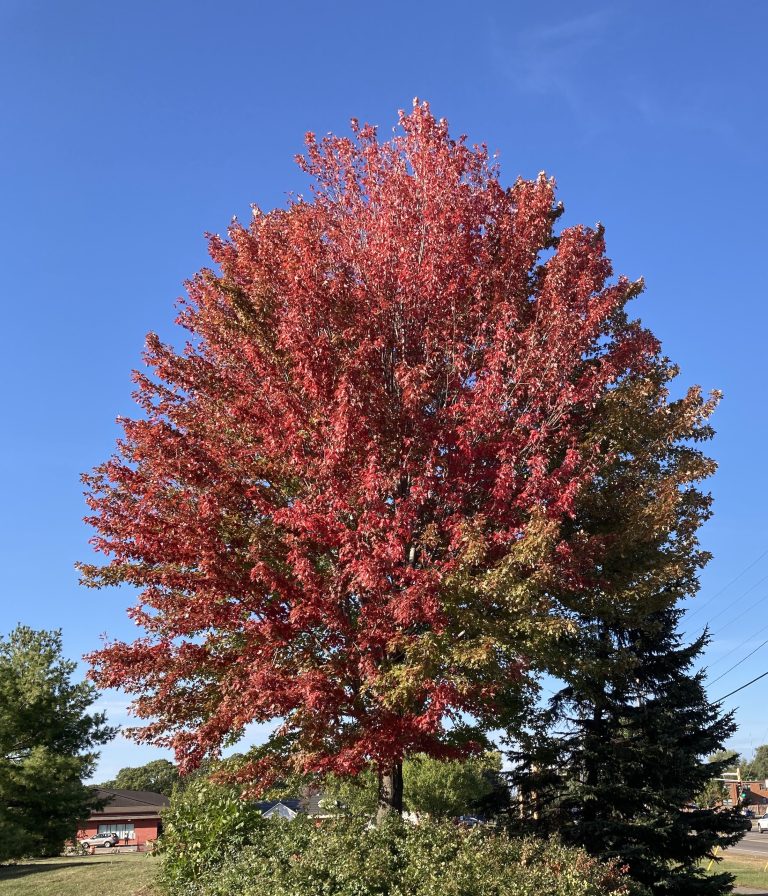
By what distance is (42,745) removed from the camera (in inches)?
1363

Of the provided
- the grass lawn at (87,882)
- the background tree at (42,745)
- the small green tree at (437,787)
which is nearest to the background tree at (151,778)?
the small green tree at (437,787)

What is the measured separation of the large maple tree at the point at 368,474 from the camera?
11.0m

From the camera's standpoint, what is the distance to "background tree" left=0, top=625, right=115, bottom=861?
33.1 metres

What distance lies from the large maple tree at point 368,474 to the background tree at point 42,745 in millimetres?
24478

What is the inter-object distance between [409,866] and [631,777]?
9841mm

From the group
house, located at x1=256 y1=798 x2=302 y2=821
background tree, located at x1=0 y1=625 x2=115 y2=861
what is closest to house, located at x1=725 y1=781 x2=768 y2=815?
house, located at x1=256 y1=798 x2=302 y2=821

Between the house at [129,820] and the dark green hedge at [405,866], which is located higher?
the dark green hedge at [405,866]

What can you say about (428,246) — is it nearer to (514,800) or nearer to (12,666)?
(514,800)

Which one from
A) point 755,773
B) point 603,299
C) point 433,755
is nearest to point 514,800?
point 433,755

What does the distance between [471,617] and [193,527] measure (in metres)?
4.52

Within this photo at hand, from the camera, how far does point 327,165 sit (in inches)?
562

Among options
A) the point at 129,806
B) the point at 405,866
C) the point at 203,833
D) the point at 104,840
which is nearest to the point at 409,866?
the point at 405,866

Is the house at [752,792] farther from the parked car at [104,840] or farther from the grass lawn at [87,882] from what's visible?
the grass lawn at [87,882]

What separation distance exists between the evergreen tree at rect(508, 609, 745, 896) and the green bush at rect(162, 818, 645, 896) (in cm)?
597
